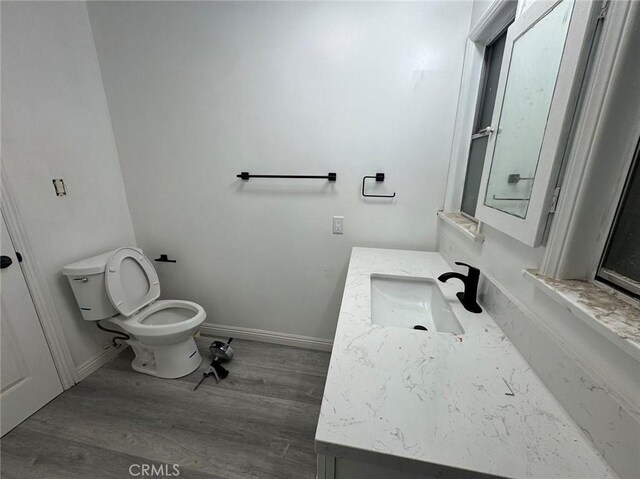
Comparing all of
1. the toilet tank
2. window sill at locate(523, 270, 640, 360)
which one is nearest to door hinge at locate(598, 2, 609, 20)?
window sill at locate(523, 270, 640, 360)

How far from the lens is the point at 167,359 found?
167 cm

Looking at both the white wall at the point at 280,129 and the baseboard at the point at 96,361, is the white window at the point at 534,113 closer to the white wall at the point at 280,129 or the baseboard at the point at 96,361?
the white wall at the point at 280,129

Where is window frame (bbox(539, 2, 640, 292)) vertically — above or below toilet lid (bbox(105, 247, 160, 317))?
above

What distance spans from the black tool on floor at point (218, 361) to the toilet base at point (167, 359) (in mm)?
127

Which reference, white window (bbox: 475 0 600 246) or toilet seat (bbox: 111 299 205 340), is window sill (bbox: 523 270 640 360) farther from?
toilet seat (bbox: 111 299 205 340)

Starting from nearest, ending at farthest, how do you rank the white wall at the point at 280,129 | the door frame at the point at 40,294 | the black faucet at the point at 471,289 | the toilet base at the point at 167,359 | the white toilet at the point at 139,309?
the black faucet at the point at 471,289 < the door frame at the point at 40,294 < the white wall at the point at 280,129 < the white toilet at the point at 139,309 < the toilet base at the point at 167,359

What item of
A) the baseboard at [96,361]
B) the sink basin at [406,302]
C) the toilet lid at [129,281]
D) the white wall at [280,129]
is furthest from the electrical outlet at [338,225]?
the baseboard at [96,361]

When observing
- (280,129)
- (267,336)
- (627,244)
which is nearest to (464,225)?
(627,244)

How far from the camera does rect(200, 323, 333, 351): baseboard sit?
198 cm

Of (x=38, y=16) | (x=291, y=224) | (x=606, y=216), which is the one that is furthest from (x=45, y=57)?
(x=606, y=216)

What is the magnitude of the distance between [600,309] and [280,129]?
162cm

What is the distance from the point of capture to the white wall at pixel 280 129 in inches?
56.8

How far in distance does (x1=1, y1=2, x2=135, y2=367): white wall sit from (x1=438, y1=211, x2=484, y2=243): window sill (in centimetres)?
226

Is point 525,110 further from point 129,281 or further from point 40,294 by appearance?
point 40,294
